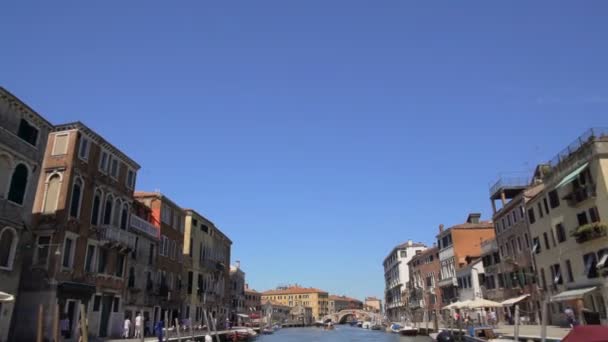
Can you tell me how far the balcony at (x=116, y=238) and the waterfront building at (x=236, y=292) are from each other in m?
33.2

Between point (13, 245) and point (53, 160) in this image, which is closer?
point (13, 245)

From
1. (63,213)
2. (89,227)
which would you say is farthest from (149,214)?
(63,213)

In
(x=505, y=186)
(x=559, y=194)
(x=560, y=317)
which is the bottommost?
(x=560, y=317)

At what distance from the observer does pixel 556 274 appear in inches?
1223

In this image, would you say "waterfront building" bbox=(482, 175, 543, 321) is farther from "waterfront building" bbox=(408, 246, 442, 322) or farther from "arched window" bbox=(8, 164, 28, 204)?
"arched window" bbox=(8, 164, 28, 204)

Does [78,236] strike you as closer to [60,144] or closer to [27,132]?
[60,144]

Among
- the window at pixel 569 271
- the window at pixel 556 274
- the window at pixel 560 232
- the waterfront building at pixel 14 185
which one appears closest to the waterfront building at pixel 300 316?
the window at pixel 556 274

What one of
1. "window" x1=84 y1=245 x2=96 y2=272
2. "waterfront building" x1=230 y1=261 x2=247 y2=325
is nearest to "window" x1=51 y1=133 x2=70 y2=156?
"window" x1=84 y1=245 x2=96 y2=272

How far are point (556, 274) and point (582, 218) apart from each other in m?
5.80

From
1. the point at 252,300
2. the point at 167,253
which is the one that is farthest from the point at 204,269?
the point at 252,300

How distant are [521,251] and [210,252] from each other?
31.0m

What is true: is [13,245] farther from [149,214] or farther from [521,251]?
[521,251]

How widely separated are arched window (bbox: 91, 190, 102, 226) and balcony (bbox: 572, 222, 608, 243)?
2770cm

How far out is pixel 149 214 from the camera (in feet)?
119
